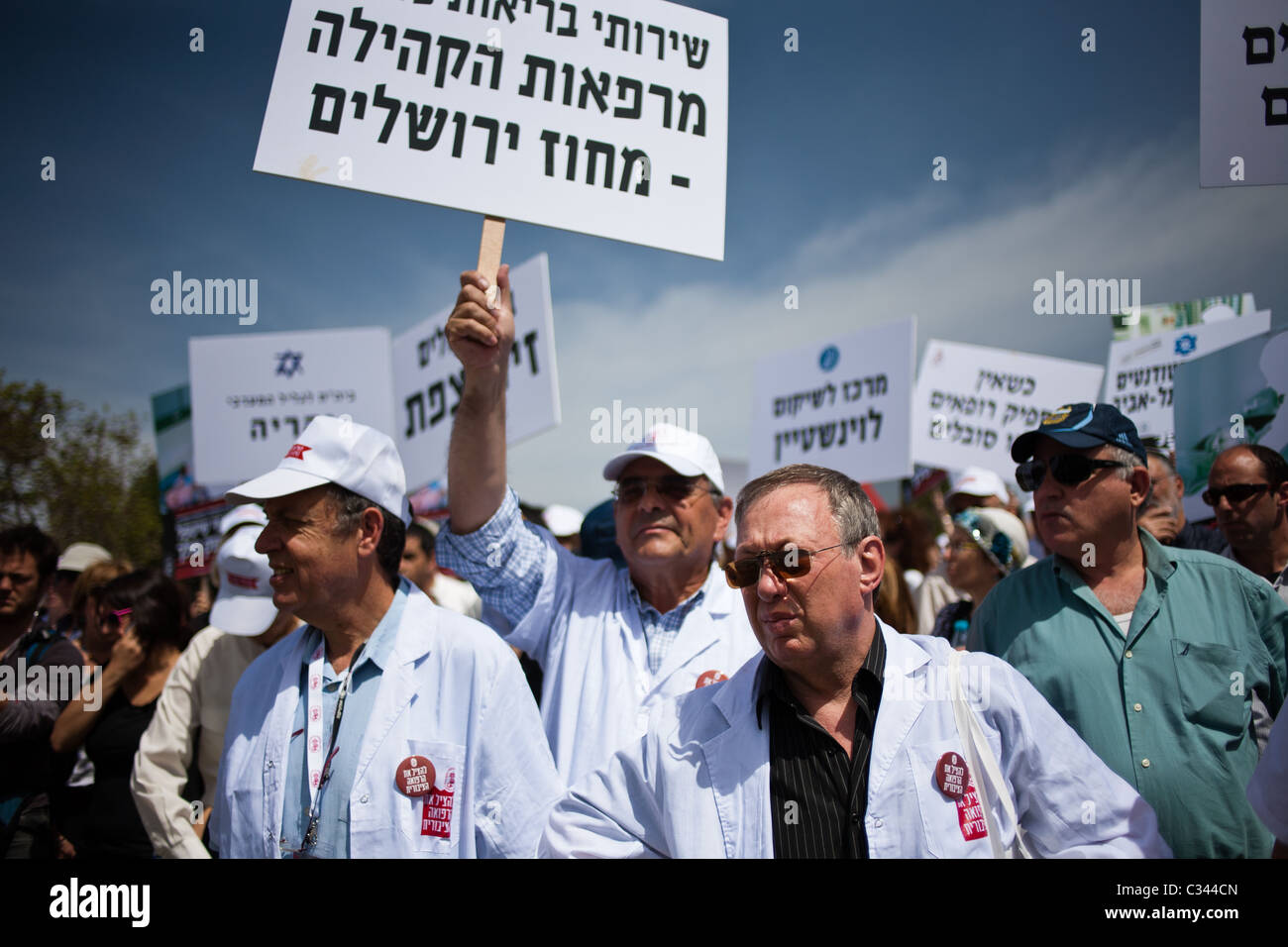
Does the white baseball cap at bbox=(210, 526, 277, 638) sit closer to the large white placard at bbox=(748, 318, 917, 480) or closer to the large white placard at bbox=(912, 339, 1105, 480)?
the large white placard at bbox=(748, 318, 917, 480)

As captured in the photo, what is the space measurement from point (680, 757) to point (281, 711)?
107cm

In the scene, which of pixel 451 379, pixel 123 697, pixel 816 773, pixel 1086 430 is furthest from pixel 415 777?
pixel 451 379

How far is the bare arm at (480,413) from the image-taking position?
2.80m

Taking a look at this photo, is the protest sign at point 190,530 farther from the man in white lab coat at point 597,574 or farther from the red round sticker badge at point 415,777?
the red round sticker badge at point 415,777

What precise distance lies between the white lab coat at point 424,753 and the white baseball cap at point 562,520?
5022 mm

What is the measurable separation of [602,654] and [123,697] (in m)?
2.37

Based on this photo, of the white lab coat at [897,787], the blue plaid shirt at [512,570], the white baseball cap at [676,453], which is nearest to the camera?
the white lab coat at [897,787]

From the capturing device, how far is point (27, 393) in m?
22.4

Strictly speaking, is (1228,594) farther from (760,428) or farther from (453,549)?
(760,428)

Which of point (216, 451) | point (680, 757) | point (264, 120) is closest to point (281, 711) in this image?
point (680, 757)

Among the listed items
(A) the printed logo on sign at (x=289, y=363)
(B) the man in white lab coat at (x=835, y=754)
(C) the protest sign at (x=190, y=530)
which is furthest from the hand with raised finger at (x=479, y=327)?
(C) the protest sign at (x=190, y=530)

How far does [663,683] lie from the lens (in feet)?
9.66
